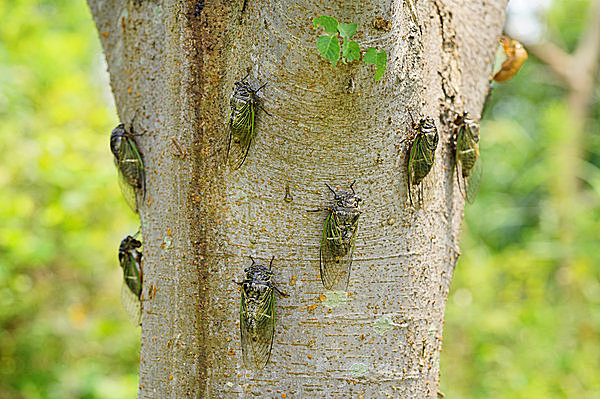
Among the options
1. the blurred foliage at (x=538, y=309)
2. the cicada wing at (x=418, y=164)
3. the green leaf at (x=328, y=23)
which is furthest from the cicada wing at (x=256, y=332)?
the blurred foliage at (x=538, y=309)

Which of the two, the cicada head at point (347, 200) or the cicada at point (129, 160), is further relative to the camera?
the cicada at point (129, 160)

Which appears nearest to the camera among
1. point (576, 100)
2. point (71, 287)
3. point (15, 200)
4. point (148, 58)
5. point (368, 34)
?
point (368, 34)

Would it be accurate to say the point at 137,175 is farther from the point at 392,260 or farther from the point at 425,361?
the point at 425,361

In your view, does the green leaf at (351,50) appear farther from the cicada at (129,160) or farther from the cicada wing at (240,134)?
the cicada at (129,160)

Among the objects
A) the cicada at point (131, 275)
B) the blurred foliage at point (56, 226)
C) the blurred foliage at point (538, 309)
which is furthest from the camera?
the blurred foliage at point (538, 309)

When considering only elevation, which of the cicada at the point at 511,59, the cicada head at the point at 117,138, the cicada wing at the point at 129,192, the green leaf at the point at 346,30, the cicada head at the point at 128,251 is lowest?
the cicada head at the point at 128,251

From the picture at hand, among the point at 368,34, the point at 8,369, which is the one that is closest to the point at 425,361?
the point at 368,34
